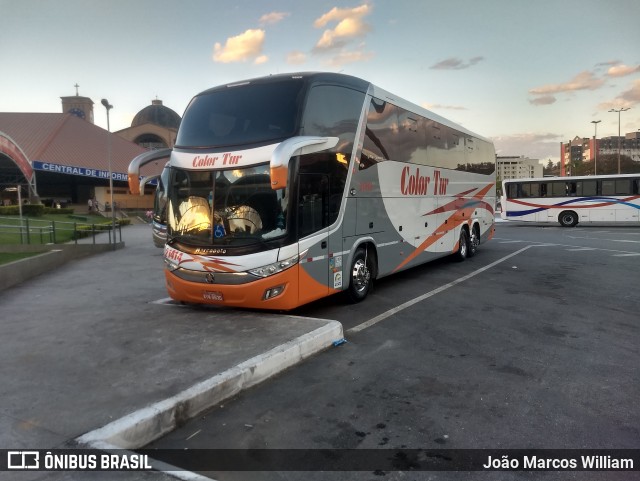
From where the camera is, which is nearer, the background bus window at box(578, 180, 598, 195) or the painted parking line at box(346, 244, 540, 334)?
the painted parking line at box(346, 244, 540, 334)

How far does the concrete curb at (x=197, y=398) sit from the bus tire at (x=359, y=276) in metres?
2.58

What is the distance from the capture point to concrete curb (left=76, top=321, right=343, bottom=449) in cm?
380

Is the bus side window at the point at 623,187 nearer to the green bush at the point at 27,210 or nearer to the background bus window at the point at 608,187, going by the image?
the background bus window at the point at 608,187

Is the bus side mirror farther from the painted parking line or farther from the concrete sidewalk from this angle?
the painted parking line

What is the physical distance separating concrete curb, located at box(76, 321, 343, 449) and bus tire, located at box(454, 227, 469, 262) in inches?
362

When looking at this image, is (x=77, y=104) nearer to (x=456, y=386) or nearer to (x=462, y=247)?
(x=462, y=247)

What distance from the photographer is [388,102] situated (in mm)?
9828

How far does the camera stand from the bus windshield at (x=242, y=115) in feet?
23.7

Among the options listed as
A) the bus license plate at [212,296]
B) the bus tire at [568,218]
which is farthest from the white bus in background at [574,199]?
the bus license plate at [212,296]

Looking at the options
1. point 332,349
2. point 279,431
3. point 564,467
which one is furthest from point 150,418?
point 564,467

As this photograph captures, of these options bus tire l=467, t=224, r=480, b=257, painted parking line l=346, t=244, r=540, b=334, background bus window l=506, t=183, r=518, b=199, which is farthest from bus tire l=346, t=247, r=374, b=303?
background bus window l=506, t=183, r=518, b=199

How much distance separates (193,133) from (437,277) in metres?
7.06

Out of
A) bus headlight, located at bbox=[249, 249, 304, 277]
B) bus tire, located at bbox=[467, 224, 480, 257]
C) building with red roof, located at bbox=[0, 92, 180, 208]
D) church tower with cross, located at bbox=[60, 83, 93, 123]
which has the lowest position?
bus tire, located at bbox=[467, 224, 480, 257]

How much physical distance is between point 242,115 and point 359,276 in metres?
3.68
